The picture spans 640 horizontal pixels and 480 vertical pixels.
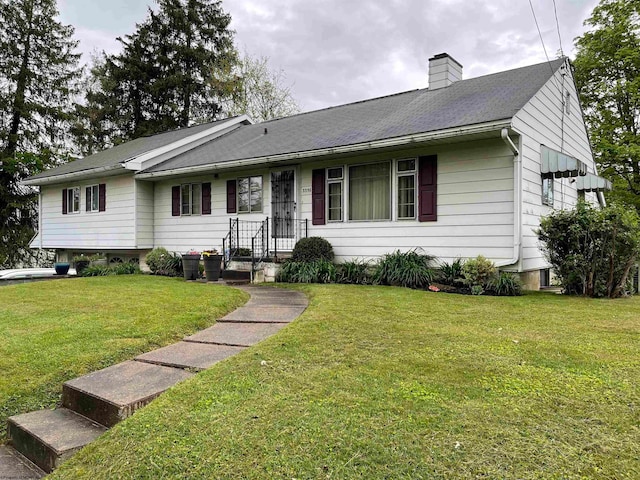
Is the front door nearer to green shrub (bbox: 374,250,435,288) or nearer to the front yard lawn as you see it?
green shrub (bbox: 374,250,435,288)

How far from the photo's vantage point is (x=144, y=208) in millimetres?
13117

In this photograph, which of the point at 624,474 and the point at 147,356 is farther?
the point at 147,356

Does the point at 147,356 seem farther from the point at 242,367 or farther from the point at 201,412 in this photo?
the point at 201,412

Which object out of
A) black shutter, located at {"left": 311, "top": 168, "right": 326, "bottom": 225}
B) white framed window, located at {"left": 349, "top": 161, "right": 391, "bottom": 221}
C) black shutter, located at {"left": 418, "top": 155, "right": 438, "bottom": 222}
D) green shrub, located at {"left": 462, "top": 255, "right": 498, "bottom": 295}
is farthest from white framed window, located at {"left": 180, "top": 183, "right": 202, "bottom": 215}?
green shrub, located at {"left": 462, "top": 255, "right": 498, "bottom": 295}

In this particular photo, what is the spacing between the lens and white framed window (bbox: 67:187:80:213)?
49.2 ft

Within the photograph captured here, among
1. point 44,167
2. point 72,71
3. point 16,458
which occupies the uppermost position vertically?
point 72,71

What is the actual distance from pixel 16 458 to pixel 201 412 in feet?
4.19

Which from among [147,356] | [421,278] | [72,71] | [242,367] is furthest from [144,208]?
[72,71]

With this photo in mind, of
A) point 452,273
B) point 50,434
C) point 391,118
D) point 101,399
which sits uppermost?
point 391,118

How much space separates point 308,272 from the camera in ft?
29.4

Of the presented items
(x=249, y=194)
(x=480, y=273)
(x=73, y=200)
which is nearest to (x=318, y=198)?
(x=249, y=194)

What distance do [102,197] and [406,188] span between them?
10.3 meters

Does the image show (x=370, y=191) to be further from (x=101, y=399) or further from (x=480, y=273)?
(x=101, y=399)

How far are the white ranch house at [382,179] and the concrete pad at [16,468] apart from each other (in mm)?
7053
